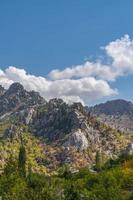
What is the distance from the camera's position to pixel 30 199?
177125 millimetres

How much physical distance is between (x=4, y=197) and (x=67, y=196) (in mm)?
34868

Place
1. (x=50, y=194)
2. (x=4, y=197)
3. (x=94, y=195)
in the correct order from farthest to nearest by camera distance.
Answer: (x=94, y=195) < (x=50, y=194) < (x=4, y=197)

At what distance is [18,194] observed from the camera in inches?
6900

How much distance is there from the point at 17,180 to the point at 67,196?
24184 mm

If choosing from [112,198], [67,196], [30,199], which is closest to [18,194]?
[30,199]

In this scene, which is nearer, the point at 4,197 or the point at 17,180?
the point at 4,197

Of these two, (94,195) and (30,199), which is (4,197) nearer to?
(30,199)

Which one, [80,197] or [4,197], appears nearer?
[4,197]

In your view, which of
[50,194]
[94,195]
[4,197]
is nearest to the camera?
[4,197]

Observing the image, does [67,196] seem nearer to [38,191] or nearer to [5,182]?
[38,191]

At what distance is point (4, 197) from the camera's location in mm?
170500

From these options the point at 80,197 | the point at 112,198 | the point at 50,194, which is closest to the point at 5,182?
the point at 50,194

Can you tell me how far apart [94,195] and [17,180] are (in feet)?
119

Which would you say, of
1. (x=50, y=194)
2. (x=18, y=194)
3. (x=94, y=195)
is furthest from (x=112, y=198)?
(x=18, y=194)
